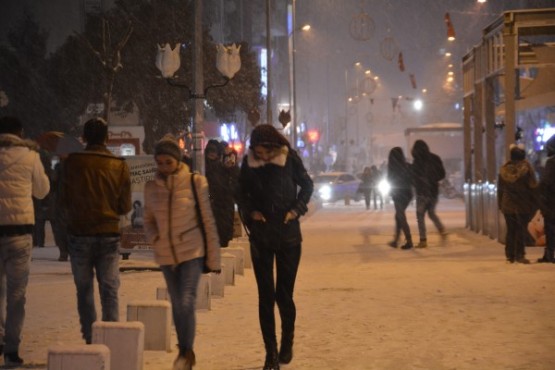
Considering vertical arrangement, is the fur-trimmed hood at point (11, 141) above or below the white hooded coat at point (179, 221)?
above

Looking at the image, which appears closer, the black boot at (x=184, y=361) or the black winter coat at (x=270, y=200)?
the black boot at (x=184, y=361)

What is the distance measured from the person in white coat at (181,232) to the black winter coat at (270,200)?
0.39 m

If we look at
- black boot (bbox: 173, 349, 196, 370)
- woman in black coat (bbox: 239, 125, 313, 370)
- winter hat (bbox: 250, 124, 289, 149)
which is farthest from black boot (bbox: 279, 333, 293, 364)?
winter hat (bbox: 250, 124, 289, 149)

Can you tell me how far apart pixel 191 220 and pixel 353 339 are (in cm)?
240

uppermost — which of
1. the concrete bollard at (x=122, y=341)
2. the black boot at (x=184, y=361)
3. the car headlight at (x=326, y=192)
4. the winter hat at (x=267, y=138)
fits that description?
the winter hat at (x=267, y=138)

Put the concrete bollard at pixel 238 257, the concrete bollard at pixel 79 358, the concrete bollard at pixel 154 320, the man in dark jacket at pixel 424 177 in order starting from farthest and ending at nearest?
the man in dark jacket at pixel 424 177
the concrete bollard at pixel 238 257
the concrete bollard at pixel 154 320
the concrete bollard at pixel 79 358

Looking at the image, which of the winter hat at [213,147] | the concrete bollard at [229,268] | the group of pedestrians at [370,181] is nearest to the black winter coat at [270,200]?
the concrete bollard at [229,268]

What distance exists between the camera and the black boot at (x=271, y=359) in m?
8.07

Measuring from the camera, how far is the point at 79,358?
6.82m

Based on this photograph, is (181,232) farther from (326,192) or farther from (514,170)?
(326,192)

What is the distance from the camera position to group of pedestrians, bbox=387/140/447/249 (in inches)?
803

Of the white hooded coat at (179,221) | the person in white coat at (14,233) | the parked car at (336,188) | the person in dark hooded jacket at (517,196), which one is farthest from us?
the parked car at (336,188)

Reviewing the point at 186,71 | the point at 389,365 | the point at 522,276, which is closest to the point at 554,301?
the point at 522,276

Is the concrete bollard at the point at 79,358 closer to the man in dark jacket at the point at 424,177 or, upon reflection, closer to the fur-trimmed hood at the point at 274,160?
the fur-trimmed hood at the point at 274,160
